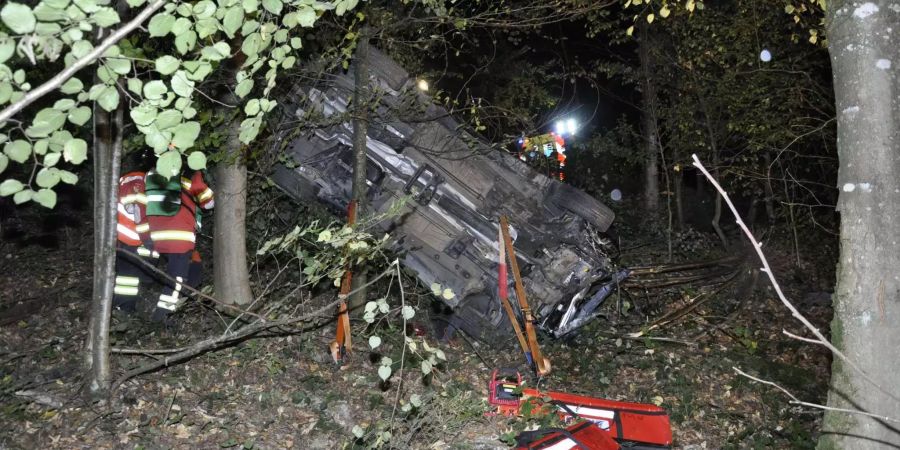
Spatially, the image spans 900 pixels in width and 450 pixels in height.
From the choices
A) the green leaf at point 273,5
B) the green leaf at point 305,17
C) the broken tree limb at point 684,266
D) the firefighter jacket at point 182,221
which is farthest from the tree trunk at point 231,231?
the broken tree limb at point 684,266

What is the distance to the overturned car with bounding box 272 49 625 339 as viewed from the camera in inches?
274

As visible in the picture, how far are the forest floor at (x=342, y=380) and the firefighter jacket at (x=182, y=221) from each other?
658 mm

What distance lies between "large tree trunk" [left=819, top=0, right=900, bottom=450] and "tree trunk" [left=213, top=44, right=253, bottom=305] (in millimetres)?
4526

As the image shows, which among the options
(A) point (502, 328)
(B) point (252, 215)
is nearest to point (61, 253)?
(B) point (252, 215)

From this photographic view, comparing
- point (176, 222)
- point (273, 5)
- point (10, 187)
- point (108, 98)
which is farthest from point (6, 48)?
point (176, 222)

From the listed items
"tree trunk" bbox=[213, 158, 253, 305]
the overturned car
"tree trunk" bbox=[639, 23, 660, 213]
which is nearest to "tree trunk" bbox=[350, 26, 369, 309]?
the overturned car

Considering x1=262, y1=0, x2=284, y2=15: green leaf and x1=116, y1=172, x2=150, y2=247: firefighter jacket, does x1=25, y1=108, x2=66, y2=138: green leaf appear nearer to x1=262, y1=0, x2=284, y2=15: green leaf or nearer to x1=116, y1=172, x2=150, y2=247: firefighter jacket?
x1=262, y1=0, x2=284, y2=15: green leaf

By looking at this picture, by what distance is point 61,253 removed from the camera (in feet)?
25.7

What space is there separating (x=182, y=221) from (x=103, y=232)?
216 cm

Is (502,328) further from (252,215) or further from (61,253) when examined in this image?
(61,253)

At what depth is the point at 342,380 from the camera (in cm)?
597

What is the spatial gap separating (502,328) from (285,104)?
312cm

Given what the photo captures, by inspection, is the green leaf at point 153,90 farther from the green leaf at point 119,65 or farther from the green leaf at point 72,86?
the green leaf at point 72,86

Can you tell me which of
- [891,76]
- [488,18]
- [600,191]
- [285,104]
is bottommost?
[891,76]
